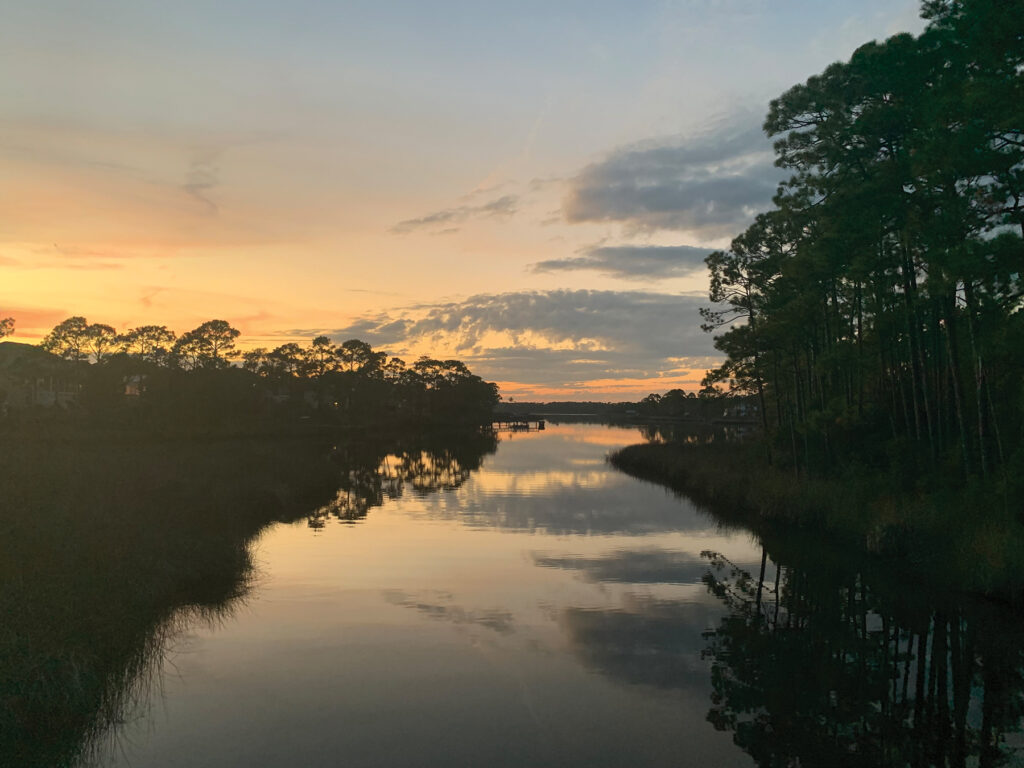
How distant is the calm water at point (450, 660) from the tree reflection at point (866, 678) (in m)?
0.67

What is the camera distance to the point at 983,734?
1071cm

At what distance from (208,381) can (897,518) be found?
3257 inches

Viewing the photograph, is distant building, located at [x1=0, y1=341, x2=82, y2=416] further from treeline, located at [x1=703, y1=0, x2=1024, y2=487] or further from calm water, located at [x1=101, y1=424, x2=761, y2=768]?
treeline, located at [x1=703, y1=0, x2=1024, y2=487]

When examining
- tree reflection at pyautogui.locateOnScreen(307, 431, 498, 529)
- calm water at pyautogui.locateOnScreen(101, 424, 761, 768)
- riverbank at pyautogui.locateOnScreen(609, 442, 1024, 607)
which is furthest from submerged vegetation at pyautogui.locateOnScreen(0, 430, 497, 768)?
riverbank at pyautogui.locateOnScreen(609, 442, 1024, 607)

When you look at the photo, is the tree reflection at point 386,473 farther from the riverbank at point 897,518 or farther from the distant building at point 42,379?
the distant building at point 42,379

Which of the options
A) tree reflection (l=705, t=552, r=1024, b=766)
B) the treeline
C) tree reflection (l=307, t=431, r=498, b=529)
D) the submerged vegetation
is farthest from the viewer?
tree reflection (l=307, t=431, r=498, b=529)

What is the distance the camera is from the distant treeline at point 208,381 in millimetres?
83875

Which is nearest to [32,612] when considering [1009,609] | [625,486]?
[1009,609]

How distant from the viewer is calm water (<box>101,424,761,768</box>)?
10469 millimetres

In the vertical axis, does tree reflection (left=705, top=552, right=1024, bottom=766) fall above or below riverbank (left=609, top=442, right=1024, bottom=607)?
below

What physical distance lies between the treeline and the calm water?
863 cm

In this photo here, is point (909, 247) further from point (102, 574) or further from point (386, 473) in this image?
point (386, 473)

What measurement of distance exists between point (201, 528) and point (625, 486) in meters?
30.1

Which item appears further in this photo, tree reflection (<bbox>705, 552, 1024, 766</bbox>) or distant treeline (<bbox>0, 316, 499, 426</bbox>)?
distant treeline (<bbox>0, 316, 499, 426</bbox>)
